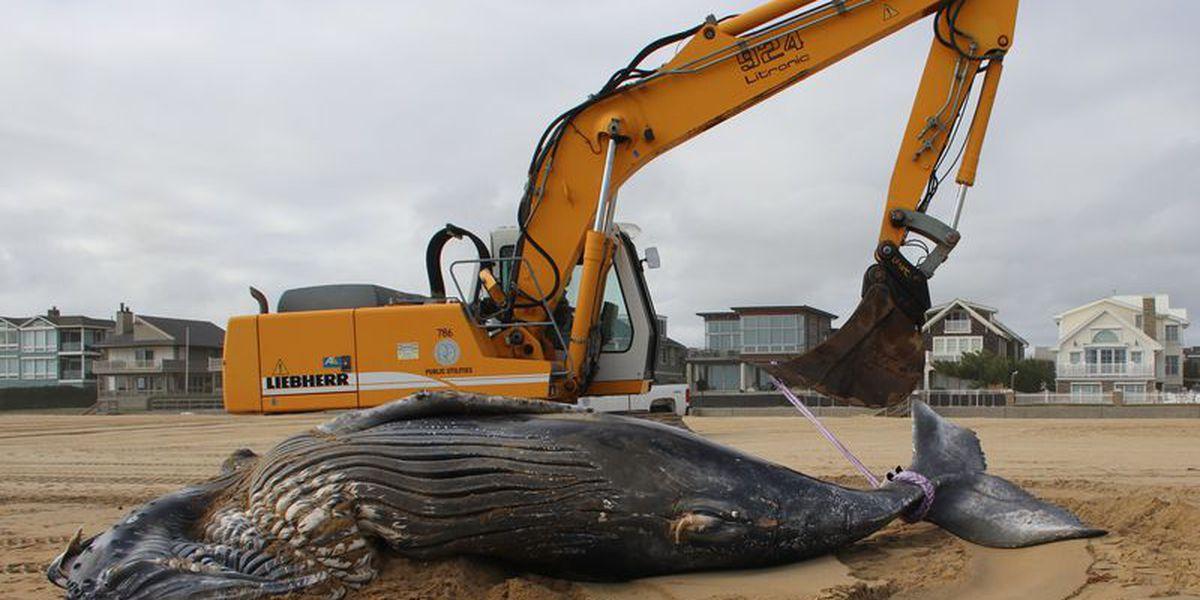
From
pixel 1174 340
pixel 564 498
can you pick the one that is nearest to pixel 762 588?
pixel 564 498

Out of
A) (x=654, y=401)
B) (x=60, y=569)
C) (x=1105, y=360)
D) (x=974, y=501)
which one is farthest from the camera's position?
(x=1105, y=360)

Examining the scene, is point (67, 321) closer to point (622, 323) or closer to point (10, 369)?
point (10, 369)

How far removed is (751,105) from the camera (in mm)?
9898

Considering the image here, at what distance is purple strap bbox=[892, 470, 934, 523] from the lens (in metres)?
Answer: 5.63

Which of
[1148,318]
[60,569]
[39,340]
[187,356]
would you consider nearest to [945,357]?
[1148,318]

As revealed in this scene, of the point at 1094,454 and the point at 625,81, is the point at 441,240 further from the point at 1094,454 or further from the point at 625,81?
the point at 1094,454

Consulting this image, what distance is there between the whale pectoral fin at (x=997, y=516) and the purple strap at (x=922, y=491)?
128 millimetres

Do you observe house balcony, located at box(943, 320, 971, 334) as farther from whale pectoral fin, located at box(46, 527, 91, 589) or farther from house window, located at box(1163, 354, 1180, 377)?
whale pectoral fin, located at box(46, 527, 91, 589)

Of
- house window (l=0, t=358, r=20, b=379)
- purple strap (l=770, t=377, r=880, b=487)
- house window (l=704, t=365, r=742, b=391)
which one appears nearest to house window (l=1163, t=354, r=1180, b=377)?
house window (l=704, t=365, r=742, b=391)

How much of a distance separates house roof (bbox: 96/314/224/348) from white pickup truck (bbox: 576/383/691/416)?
2329 inches

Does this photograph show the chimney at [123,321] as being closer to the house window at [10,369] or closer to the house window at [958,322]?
the house window at [10,369]

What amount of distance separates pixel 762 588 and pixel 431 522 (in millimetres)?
1556

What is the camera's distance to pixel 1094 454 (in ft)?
46.8

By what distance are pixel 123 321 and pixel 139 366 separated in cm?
605
